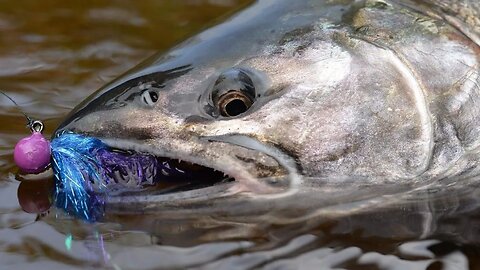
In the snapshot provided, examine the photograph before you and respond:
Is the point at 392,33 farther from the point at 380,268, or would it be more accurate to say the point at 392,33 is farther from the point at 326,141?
the point at 380,268

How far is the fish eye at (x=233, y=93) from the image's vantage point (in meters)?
2.92

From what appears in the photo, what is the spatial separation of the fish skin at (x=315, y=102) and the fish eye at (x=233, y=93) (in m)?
0.03

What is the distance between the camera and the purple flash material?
2910mm

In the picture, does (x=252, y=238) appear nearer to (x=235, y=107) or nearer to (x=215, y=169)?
(x=215, y=169)

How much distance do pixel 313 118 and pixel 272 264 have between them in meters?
0.54

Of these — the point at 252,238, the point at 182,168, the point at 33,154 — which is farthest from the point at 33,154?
the point at 252,238

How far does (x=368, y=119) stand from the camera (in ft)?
9.82

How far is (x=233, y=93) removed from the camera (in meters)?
2.93

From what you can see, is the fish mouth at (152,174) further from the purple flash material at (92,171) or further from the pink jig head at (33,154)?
the pink jig head at (33,154)

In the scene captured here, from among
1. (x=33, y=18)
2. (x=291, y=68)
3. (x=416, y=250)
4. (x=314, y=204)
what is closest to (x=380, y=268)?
(x=416, y=250)

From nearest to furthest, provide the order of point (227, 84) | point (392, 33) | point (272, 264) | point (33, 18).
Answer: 1. point (272, 264)
2. point (227, 84)
3. point (392, 33)
4. point (33, 18)

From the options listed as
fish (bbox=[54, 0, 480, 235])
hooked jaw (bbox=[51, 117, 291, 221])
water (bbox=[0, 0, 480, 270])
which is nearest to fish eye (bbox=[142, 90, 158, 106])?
fish (bbox=[54, 0, 480, 235])

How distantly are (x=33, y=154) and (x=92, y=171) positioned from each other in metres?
0.22

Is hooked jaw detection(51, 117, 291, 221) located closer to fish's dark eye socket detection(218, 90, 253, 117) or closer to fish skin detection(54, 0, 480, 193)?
fish skin detection(54, 0, 480, 193)
